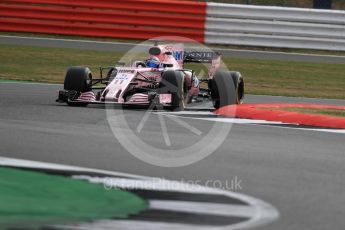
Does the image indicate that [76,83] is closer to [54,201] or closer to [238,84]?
[238,84]

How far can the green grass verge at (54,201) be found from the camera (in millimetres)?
5777

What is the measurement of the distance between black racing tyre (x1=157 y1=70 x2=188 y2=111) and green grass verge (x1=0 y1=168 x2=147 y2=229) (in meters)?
6.49

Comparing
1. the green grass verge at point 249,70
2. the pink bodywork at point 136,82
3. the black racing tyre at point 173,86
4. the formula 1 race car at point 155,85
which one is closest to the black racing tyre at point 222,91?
the formula 1 race car at point 155,85

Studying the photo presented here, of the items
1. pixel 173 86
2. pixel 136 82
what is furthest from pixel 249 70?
pixel 173 86

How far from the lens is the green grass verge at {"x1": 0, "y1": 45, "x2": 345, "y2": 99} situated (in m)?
19.4

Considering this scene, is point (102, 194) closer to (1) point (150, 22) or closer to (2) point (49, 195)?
(2) point (49, 195)

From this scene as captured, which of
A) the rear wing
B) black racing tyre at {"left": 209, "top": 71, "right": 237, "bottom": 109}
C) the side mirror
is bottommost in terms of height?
black racing tyre at {"left": 209, "top": 71, "right": 237, "bottom": 109}

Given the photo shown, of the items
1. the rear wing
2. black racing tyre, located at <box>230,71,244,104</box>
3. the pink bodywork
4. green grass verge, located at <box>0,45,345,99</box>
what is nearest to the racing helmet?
the pink bodywork

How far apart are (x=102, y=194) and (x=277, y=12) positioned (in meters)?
18.4

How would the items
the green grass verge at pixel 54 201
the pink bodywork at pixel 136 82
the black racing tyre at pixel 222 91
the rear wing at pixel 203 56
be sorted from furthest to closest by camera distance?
the rear wing at pixel 203 56 < the black racing tyre at pixel 222 91 < the pink bodywork at pixel 136 82 < the green grass verge at pixel 54 201

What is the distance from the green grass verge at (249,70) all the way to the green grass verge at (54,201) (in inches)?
469

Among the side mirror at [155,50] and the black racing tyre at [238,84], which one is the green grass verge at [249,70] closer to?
the black racing tyre at [238,84]

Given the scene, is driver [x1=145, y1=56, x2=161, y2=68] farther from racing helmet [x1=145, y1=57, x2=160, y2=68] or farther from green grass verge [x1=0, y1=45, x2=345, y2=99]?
green grass verge [x1=0, y1=45, x2=345, y2=99]

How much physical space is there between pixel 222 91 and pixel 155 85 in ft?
3.38
